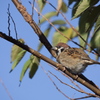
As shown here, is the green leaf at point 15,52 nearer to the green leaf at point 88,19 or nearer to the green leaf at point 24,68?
the green leaf at point 24,68

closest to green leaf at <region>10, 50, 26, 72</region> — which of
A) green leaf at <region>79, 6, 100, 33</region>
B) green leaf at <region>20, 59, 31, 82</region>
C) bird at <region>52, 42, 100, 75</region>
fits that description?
green leaf at <region>20, 59, 31, 82</region>

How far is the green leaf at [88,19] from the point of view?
2109 millimetres

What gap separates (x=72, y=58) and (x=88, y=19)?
3.46 feet

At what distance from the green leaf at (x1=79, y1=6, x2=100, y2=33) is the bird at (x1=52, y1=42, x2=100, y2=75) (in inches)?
29.7

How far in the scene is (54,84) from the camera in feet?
6.36

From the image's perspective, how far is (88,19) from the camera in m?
2.15

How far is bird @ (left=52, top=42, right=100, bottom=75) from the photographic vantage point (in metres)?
2.96

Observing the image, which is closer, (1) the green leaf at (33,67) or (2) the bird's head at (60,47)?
(1) the green leaf at (33,67)

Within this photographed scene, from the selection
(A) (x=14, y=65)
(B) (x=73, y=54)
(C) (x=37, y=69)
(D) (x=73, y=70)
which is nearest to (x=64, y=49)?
(B) (x=73, y=54)

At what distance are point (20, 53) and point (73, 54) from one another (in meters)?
1.10

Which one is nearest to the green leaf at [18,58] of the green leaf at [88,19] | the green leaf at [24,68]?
the green leaf at [24,68]

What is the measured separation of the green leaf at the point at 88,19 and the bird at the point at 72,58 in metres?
0.75

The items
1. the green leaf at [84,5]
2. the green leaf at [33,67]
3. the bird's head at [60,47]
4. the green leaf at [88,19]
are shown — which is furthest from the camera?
the bird's head at [60,47]

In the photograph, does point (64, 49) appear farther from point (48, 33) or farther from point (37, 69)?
point (37, 69)
